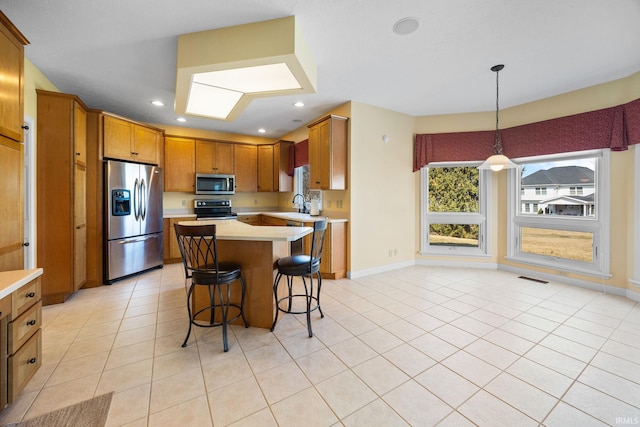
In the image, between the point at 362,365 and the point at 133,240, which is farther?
the point at 133,240

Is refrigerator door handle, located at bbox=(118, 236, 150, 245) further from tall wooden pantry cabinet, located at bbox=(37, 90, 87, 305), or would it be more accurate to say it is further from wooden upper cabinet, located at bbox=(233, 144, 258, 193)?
wooden upper cabinet, located at bbox=(233, 144, 258, 193)

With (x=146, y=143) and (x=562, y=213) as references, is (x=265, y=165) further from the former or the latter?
(x=562, y=213)

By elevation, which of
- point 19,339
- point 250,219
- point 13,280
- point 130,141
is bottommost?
point 19,339

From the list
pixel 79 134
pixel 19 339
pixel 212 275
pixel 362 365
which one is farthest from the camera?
pixel 79 134

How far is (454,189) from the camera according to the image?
4.65m

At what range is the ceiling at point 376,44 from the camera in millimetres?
2018

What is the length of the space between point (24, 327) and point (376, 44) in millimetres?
3398

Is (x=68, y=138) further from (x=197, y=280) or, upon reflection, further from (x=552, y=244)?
(x=552, y=244)

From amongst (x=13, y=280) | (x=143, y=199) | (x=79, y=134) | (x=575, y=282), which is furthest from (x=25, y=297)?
(x=575, y=282)

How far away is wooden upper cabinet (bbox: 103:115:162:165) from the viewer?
3.69m

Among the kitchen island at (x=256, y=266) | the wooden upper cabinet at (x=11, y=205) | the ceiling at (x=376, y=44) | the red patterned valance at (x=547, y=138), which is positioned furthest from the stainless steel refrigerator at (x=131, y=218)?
the red patterned valance at (x=547, y=138)

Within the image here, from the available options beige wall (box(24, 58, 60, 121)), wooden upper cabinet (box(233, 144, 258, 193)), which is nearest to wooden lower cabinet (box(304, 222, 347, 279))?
wooden upper cabinet (box(233, 144, 258, 193))

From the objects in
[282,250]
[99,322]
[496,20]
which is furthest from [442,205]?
[99,322]

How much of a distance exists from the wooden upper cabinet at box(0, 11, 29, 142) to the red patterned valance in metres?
4.78
